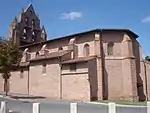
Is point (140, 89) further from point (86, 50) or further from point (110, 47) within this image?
point (86, 50)

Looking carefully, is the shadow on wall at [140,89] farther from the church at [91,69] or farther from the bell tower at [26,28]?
the bell tower at [26,28]

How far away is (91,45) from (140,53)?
8145 millimetres

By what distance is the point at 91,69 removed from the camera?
27703 mm

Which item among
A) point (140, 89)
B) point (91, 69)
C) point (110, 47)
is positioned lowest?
point (140, 89)

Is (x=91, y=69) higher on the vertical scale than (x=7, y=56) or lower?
lower

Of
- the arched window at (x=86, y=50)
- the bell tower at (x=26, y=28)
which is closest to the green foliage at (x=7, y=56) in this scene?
the arched window at (x=86, y=50)

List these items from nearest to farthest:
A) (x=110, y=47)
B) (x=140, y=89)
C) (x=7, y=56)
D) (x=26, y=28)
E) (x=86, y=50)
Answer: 1. (x=7, y=56)
2. (x=110, y=47)
3. (x=86, y=50)
4. (x=140, y=89)
5. (x=26, y=28)

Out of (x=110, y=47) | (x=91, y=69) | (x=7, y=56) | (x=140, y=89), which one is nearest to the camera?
(x=91, y=69)

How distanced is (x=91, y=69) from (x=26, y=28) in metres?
22.7

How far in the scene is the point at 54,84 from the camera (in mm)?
30094

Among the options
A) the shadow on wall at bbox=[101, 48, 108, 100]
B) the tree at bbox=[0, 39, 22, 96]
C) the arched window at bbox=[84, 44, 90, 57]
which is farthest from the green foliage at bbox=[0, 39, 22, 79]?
the shadow on wall at bbox=[101, 48, 108, 100]

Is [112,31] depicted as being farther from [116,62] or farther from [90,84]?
[90,84]

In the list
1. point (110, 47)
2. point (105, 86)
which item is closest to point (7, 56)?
point (105, 86)

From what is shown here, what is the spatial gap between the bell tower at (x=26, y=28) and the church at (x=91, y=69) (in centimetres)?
1094
